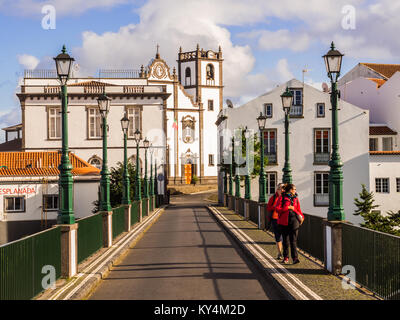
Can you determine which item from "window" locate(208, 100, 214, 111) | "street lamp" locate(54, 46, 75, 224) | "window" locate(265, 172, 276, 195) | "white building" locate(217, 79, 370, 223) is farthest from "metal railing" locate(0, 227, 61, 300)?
"window" locate(208, 100, 214, 111)

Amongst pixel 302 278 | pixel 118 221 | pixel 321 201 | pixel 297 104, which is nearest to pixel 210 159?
pixel 297 104

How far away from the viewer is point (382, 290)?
9164 millimetres

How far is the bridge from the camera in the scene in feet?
29.8

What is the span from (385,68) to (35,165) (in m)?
37.4

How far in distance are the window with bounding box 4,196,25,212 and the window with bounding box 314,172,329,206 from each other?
2294 cm

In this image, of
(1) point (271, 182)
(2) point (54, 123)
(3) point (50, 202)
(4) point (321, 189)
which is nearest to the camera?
(3) point (50, 202)

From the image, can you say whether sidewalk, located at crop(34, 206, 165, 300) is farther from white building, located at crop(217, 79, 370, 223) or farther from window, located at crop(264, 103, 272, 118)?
window, located at crop(264, 103, 272, 118)

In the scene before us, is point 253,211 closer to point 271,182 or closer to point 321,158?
point 271,182

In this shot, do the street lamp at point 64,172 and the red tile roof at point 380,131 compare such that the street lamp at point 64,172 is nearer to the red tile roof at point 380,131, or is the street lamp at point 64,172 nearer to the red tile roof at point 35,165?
the red tile roof at point 35,165

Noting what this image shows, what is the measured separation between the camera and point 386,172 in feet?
157

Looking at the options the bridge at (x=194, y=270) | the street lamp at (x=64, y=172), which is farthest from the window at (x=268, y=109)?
the street lamp at (x=64, y=172)

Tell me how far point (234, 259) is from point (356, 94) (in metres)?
45.0

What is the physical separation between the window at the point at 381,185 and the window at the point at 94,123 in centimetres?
2508
